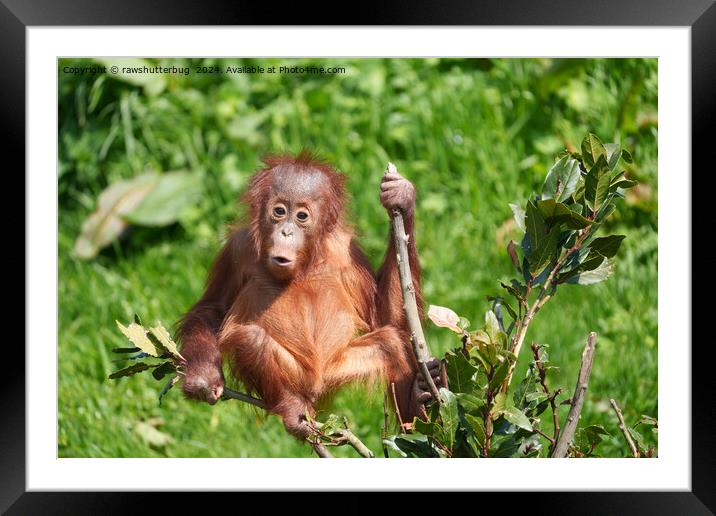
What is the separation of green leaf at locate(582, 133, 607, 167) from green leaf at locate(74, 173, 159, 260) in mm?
4535

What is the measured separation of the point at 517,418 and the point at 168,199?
4633 millimetres

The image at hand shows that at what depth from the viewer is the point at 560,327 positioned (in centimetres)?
584

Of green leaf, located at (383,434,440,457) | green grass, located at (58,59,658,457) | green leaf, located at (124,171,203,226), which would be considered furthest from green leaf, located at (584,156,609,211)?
green leaf, located at (124,171,203,226)

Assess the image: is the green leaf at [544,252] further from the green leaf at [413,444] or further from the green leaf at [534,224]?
the green leaf at [413,444]

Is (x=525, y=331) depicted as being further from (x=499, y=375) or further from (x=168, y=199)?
(x=168, y=199)

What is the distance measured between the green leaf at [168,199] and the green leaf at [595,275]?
4.31 m

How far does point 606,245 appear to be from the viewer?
3230 mm

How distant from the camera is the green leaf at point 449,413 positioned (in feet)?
10.0

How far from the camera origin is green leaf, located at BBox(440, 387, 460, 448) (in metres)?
3.06

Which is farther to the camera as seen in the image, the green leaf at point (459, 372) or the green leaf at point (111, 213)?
the green leaf at point (111, 213)
